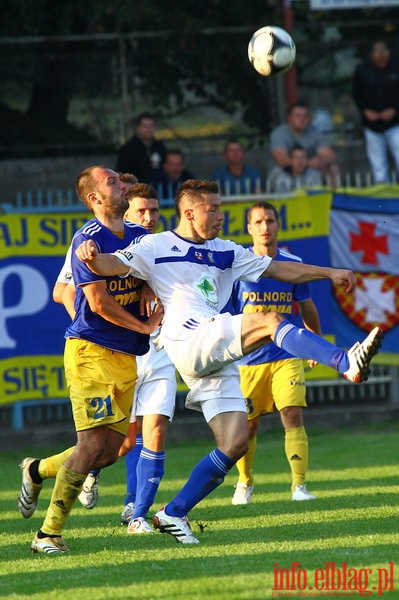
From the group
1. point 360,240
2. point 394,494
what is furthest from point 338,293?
point 394,494

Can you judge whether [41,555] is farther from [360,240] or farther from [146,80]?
[146,80]

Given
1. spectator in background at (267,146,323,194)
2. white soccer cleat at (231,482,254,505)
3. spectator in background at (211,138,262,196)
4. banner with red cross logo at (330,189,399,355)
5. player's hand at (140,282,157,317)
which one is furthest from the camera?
spectator in background at (211,138,262,196)

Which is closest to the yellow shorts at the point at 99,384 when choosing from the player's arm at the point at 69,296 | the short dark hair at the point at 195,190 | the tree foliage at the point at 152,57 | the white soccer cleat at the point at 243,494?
the player's arm at the point at 69,296

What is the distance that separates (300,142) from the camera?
16.2m

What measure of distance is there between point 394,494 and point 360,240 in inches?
227

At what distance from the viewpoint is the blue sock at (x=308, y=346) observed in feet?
22.4

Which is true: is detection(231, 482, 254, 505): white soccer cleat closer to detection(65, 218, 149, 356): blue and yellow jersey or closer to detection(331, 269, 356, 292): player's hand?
detection(65, 218, 149, 356): blue and yellow jersey

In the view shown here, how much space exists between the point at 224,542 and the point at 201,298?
1.54m

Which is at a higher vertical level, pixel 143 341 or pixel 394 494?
pixel 143 341

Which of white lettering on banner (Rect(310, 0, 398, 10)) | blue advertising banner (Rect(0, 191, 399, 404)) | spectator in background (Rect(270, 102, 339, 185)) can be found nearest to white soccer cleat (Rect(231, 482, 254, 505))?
blue advertising banner (Rect(0, 191, 399, 404))

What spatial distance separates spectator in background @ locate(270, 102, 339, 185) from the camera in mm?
15852

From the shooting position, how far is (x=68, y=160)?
690 inches

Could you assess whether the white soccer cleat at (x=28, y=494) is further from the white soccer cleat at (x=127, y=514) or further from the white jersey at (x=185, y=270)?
the white jersey at (x=185, y=270)

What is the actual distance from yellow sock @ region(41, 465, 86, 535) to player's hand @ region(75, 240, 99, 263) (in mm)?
1321
